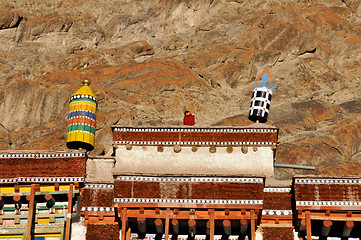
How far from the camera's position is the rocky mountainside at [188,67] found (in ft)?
166

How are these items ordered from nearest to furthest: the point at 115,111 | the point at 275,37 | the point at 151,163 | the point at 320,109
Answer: the point at 151,163 < the point at 115,111 < the point at 320,109 < the point at 275,37

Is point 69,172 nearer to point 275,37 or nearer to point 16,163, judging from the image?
point 16,163

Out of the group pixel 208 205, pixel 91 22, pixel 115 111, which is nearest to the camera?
pixel 208 205

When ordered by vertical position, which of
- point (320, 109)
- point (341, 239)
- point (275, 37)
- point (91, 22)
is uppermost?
point (91, 22)

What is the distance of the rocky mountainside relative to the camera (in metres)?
50.5

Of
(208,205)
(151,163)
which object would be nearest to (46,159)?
(151,163)

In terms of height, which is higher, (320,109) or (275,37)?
(275,37)

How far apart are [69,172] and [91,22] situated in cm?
6656

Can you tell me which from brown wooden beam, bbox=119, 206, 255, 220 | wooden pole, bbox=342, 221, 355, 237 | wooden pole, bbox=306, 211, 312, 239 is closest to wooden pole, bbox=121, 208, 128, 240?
brown wooden beam, bbox=119, 206, 255, 220

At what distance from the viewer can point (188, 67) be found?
67.8m

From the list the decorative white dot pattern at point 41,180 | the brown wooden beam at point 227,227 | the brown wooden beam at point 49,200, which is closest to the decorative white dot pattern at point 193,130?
the decorative white dot pattern at point 41,180

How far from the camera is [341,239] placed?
21328 millimetres

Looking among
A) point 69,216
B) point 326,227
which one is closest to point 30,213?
point 69,216

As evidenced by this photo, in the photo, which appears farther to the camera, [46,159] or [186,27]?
[186,27]
